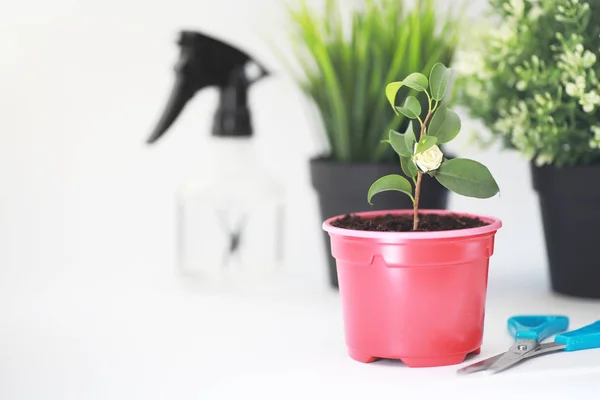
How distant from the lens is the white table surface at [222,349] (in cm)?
64

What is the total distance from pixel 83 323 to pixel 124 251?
0.34m

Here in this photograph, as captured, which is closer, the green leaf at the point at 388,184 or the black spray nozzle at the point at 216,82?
the green leaf at the point at 388,184

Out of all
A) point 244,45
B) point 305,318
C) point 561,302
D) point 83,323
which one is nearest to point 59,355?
point 83,323

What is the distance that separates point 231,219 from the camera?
1108 mm

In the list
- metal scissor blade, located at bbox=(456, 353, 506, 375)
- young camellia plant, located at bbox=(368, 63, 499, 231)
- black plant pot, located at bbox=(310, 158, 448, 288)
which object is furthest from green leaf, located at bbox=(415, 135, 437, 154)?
black plant pot, located at bbox=(310, 158, 448, 288)

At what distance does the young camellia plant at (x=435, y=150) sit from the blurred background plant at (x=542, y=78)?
22 cm

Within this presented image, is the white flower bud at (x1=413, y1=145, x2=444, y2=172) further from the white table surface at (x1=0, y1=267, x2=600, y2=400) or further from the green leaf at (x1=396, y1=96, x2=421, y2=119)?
the white table surface at (x1=0, y1=267, x2=600, y2=400)

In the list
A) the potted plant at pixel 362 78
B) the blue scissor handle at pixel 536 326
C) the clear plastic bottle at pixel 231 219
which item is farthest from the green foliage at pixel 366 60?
the blue scissor handle at pixel 536 326

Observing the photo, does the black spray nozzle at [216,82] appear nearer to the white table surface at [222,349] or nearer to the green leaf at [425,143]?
the white table surface at [222,349]

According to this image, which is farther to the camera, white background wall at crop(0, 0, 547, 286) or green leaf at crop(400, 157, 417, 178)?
white background wall at crop(0, 0, 547, 286)

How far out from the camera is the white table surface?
0.64m

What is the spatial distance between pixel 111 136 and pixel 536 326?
2.18 ft

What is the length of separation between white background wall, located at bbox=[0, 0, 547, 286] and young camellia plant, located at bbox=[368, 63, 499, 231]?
1.54ft

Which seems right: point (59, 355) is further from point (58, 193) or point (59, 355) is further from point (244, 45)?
point (244, 45)
